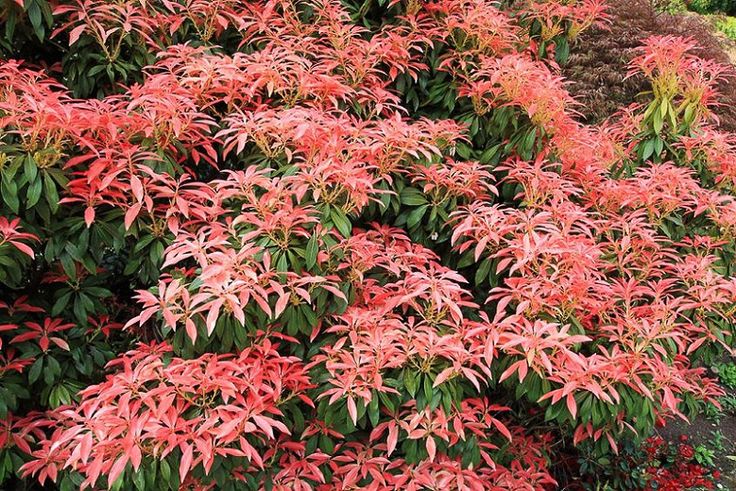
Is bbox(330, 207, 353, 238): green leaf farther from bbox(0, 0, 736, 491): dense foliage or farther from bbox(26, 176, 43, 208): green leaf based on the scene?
bbox(26, 176, 43, 208): green leaf

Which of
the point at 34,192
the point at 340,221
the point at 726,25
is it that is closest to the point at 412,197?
the point at 340,221

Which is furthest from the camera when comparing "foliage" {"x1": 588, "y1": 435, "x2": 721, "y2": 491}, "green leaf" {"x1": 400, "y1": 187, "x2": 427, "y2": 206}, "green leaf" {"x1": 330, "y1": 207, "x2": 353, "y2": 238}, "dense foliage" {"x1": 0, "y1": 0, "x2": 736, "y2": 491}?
"foliage" {"x1": 588, "y1": 435, "x2": 721, "y2": 491}

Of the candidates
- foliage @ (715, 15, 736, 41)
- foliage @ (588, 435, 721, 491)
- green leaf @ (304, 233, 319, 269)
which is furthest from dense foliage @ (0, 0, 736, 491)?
foliage @ (715, 15, 736, 41)

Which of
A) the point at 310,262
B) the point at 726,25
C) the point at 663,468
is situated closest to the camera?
the point at 310,262

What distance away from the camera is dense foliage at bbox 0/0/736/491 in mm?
1830

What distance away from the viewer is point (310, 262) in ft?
6.17

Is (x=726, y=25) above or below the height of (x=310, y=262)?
below

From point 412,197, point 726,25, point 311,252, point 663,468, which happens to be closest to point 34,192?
point 311,252

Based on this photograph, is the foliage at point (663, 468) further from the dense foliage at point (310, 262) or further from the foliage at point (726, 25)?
the foliage at point (726, 25)

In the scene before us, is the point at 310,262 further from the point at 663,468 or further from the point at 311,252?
the point at 663,468

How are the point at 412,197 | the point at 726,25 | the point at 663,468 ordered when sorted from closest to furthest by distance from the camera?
the point at 412,197 < the point at 663,468 < the point at 726,25

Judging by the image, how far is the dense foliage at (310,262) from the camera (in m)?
1.83

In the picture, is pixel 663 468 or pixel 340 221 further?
pixel 663 468

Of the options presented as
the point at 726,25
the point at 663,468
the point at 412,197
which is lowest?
the point at 663,468
